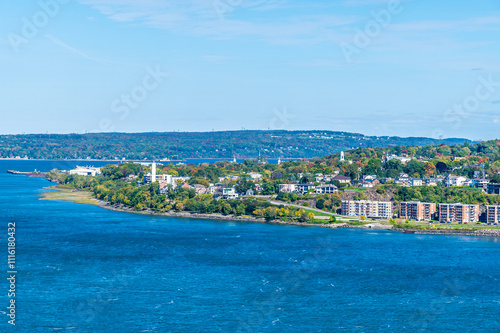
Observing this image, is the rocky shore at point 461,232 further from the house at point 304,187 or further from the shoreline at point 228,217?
the house at point 304,187

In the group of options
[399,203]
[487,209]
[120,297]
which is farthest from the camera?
[399,203]

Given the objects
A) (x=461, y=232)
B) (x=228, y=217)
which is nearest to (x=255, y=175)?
(x=228, y=217)

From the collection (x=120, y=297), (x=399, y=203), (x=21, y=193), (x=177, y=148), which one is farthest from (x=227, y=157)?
(x=120, y=297)

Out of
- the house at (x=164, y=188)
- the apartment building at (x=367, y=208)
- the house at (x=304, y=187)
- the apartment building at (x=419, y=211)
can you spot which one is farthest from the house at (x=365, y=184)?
the house at (x=164, y=188)

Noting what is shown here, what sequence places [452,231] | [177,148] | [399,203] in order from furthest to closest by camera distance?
[177,148]
[399,203]
[452,231]

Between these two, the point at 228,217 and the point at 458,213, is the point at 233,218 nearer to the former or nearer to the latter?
the point at 228,217

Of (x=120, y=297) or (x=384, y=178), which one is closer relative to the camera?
(x=120, y=297)

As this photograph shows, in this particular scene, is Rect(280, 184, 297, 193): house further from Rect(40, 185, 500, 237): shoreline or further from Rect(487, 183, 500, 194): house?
Rect(487, 183, 500, 194): house

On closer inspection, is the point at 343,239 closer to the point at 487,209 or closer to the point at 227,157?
the point at 487,209
